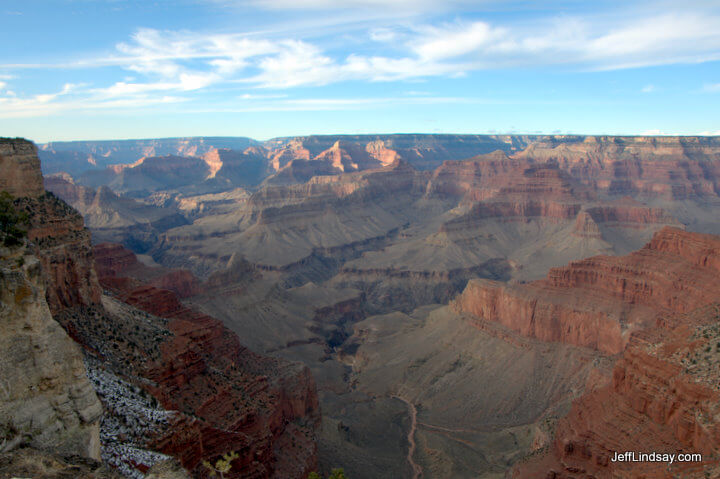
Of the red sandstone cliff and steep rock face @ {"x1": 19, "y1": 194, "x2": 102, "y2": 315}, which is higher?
steep rock face @ {"x1": 19, "y1": 194, "x2": 102, "y2": 315}

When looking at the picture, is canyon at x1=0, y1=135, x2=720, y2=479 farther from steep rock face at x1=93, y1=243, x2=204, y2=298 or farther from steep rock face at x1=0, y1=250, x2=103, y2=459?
steep rock face at x1=0, y1=250, x2=103, y2=459

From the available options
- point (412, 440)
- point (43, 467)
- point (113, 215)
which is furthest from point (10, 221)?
point (113, 215)

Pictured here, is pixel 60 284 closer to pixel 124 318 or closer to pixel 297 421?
pixel 124 318

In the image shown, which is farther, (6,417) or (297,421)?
(297,421)

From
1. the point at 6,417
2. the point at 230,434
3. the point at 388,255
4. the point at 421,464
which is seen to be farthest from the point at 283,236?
the point at 6,417

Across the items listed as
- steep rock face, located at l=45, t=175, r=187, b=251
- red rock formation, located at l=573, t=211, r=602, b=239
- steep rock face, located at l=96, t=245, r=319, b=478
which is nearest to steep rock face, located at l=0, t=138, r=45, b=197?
steep rock face, located at l=96, t=245, r=319, b=478

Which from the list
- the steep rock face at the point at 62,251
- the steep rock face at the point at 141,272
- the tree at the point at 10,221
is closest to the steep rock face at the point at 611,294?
the steep rock face at the point at 141,272
